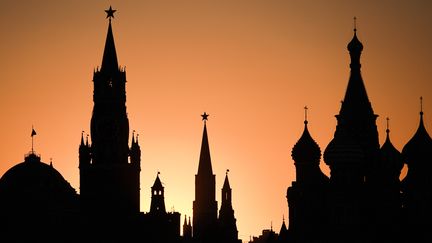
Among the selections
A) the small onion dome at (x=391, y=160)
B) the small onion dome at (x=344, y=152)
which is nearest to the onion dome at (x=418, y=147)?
the small onion dome at (x=391, y=160)

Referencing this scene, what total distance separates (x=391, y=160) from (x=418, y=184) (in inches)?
167

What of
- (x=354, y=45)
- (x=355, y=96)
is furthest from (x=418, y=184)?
(x=354, y=45)

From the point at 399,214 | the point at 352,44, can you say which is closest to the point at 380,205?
the point at 399,214

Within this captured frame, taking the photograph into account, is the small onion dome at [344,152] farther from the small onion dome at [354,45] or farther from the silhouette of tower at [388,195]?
the small onion dome at [354,45]

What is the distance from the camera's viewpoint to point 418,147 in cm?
19638

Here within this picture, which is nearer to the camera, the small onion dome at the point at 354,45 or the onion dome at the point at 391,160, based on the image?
the onion dome at the point at 391,160

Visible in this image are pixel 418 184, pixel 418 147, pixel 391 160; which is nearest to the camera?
pixel 418 147

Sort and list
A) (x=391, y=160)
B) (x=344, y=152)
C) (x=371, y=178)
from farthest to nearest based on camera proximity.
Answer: (x=371, y=178) → (x=391, y=160) → (x=344, y=152)

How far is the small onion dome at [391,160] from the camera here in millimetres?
196875

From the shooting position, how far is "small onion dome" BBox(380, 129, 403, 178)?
19688cm

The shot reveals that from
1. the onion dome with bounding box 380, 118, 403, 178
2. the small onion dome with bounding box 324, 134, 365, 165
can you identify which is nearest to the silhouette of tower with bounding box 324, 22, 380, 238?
the small onion dome with bounding box 324, 134, 365, 165

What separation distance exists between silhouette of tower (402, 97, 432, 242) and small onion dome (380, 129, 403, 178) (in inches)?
24.8

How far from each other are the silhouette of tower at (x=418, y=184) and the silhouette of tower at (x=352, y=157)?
11.1ft

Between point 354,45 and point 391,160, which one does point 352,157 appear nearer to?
point 391,160
